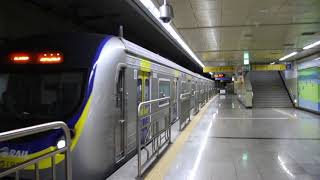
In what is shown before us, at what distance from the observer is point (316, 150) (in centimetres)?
571

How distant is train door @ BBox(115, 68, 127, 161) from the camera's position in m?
4.34

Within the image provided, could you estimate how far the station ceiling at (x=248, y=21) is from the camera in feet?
18.6

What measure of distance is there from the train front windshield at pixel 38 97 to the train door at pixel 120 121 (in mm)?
782

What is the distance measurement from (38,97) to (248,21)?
Result: 17.4 ft

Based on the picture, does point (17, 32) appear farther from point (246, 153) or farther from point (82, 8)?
point (246, 153)

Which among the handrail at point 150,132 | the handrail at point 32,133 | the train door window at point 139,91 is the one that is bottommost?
the handrail at point 150,132

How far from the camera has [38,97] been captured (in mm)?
3738

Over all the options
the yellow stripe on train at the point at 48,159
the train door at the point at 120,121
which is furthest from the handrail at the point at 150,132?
the yellow stripe on train at the point at 48,159

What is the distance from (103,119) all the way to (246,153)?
118 inches

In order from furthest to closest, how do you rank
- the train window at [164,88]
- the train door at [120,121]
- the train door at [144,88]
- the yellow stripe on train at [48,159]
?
the train window at [164,88], the train door at [144,88], the train door at [120,121], the yellow stripe on train at [48,159]

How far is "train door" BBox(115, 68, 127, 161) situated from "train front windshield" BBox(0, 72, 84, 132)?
0.78 metres

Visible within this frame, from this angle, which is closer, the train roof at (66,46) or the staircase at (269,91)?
the train roof at (66,46)

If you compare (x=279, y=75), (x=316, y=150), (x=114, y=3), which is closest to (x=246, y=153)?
(x=316, y=150)

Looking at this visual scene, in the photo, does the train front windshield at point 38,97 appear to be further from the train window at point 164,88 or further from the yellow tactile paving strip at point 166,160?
the train window at point 164,88
